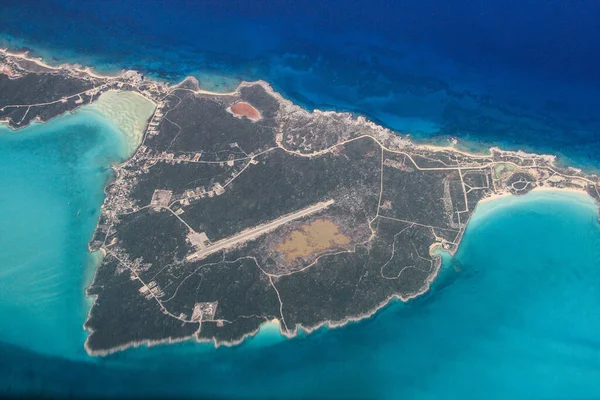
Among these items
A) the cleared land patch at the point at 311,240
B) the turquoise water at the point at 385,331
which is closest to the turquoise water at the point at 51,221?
the turquoise water at the point at 385,331

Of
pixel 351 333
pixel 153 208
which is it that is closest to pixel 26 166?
pixel 153 208

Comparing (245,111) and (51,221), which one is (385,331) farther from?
(51,221)

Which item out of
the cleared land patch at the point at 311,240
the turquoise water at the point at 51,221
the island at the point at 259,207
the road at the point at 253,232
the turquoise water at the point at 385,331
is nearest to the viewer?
the turquoise water at the point at 385,331

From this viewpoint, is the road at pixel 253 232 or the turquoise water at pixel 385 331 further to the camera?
the road at pixel 253 232

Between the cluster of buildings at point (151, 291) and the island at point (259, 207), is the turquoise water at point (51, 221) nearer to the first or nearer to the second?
the island at point (259, 207)

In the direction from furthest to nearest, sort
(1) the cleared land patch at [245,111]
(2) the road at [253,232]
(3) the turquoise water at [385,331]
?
1. (1) the cleared land patch at [245,111]
2. (2) the road at [253,232]
3. (3) the turquoise water at [385,331]

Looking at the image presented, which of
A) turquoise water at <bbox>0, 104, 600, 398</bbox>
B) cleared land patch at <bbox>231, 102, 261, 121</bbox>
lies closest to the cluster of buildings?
turquoise water at <bbox>0, 104, 600, 398</bbox>

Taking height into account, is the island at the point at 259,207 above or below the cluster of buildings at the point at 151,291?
above

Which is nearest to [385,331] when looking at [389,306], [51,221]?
[389,306]
